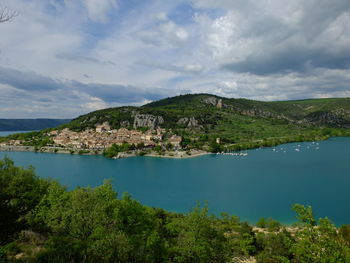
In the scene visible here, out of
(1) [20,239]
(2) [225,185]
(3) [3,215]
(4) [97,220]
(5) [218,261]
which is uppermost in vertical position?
(3) [3,215]

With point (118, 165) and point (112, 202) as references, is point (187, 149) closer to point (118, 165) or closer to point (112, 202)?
point (118, 165)

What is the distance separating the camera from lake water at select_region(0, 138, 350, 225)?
A: 27.2 m

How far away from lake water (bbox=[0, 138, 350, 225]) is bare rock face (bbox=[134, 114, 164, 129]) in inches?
1679

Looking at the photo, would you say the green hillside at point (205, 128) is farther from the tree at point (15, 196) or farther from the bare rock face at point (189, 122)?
the tree at point (15, 196)

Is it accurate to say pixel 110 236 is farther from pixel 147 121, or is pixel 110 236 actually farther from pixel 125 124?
pixel 125 124

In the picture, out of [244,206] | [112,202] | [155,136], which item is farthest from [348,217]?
[155,136]

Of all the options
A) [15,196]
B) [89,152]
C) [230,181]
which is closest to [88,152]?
[89,152]

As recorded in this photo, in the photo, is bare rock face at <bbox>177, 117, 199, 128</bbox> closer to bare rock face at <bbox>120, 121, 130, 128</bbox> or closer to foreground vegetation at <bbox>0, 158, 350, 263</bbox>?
bare rock face at <bbox>120, 121, 130, 128</bbox>

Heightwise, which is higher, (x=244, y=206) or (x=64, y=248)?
(x=64, y=248)

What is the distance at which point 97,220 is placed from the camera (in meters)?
9.25

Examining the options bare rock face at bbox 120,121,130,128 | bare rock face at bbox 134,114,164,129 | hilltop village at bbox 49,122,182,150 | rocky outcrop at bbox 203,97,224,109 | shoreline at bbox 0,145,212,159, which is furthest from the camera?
rocky outcrop at bbox 203,97,224,109

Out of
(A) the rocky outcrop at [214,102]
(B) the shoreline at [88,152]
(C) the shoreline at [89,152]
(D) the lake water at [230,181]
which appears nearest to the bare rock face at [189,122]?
(B) the shoreline at [88,152]

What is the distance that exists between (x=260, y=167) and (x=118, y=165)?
3335cm

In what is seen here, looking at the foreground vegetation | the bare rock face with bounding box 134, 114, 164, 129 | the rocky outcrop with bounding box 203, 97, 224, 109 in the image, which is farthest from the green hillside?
the foreground vegetation
